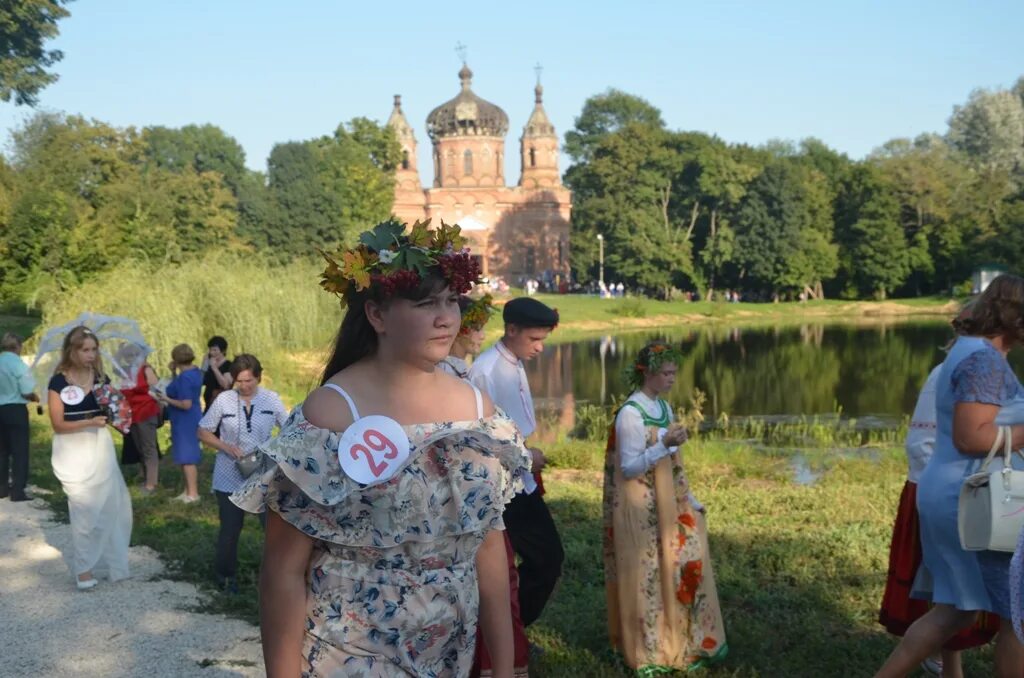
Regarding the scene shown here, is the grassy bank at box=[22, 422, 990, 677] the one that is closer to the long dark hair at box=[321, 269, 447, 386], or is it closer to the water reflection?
the long dark hair at box=[321, 269, 447, 386]

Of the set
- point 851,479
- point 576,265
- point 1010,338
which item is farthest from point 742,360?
point 576,265

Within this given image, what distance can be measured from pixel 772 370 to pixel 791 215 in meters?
35.0

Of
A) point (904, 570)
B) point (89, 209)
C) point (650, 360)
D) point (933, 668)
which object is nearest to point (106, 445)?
point (650, 360)

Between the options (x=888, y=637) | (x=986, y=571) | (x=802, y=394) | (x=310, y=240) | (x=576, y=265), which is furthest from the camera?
(x=576, y=265)

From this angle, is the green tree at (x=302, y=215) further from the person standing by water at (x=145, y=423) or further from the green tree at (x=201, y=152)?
the person standing by water at (x=145, y=423)

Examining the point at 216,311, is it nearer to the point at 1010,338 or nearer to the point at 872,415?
the point at 872,415

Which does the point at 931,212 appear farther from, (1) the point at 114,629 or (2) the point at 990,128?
(1) the point at 114,629

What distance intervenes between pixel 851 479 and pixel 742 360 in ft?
74.4

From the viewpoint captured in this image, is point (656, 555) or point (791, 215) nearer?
point (656, 555)

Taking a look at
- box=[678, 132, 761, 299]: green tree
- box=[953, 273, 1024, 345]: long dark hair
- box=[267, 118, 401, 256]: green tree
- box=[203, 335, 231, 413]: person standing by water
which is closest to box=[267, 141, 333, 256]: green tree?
box=[267, 118, 401, 256]: green tree

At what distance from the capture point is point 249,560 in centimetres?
773

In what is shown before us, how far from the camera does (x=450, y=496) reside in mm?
2707

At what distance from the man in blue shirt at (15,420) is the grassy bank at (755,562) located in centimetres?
38

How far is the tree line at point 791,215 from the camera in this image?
207ft
